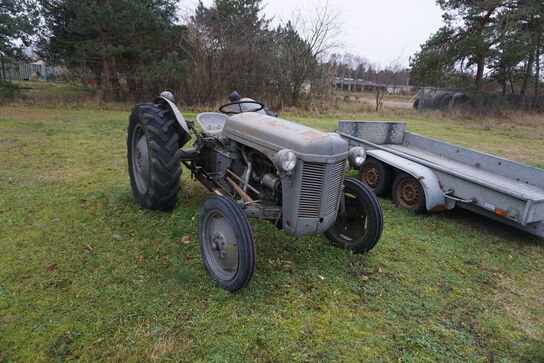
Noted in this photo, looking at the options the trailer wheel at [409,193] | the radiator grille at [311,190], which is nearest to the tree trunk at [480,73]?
the trailer wheel at [409,193]

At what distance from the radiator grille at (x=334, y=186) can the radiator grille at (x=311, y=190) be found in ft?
0.31

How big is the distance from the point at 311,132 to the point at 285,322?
55.1 inches

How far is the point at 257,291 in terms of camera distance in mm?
2635

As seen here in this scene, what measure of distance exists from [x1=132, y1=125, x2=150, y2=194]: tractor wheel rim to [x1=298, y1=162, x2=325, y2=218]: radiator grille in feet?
6.60

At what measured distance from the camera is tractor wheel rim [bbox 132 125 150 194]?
12.6ft

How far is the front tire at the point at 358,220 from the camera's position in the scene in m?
3.09

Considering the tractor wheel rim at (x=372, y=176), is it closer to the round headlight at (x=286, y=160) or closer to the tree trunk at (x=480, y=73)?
the round headlight at (x=286, y=160)

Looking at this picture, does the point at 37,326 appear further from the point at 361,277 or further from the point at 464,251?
the point at 464,251

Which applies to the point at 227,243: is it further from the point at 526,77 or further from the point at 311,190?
the point at 526,77

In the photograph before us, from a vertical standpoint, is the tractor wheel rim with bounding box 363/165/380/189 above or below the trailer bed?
below

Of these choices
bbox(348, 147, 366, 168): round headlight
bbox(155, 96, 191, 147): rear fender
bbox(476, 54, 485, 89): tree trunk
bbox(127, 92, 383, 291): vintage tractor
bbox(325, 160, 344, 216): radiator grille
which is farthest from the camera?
bbox(476, 54, 485, 89): tree trunk

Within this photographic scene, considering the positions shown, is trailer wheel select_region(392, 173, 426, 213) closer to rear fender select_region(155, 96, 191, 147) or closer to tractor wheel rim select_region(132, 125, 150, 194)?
rear fender select_region(155, 96, 191, 147)

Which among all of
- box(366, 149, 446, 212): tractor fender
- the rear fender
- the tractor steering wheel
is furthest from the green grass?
the tractor steering wheel

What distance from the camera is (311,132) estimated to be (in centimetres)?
272
